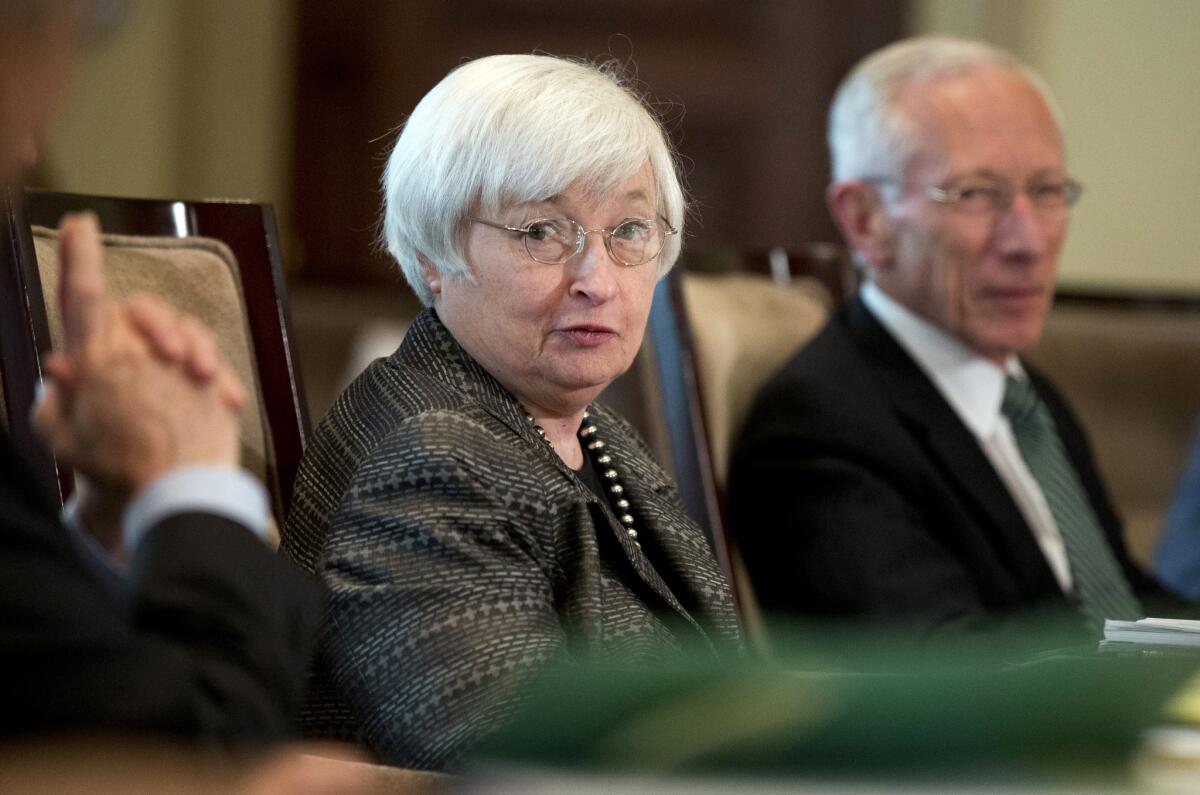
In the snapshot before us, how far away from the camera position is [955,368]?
2.30 meters

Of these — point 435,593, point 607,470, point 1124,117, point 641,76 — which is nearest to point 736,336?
point 607,470

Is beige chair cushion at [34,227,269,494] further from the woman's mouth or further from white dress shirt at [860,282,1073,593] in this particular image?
white dress shirt at [860,282,1073,593]

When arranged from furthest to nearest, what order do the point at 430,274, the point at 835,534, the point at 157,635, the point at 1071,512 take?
the point at 1071,512, the point at 835,534, the point at 430,274, the point at 157,635

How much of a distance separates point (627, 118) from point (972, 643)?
866mm

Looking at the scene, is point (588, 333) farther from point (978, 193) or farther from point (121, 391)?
point (978, 193)

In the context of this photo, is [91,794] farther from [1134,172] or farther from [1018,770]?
[1134,172]

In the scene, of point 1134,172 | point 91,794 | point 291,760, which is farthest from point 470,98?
point 1134,172

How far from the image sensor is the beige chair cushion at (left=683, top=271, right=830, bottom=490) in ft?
7.20

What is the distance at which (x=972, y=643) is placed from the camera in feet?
6.13

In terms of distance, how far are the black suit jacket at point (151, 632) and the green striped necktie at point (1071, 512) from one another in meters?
1.59

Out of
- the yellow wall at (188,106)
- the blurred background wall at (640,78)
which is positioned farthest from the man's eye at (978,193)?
the yellow wall at (188,106)

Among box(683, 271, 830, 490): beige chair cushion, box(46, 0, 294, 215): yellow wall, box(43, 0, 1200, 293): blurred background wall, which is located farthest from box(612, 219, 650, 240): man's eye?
box(46, 0, 294, 215): yellow wall

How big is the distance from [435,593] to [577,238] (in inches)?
14.8

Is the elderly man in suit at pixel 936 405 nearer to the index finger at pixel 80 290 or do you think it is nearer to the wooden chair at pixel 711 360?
the wooden chair at pixel 711 360
